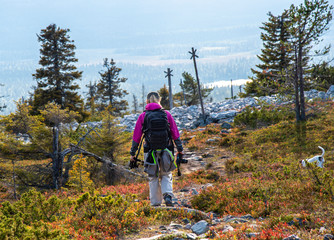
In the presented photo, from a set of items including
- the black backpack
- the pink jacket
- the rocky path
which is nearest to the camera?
the rocky path

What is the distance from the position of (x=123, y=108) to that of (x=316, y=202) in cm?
4185

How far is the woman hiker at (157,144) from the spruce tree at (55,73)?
2491 cm

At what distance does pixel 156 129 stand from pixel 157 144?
0.35m

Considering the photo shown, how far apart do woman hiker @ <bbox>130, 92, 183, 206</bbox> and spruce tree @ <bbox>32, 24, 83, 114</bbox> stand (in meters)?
24.9

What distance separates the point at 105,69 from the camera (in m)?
43.5

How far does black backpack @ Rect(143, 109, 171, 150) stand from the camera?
574 centimetres

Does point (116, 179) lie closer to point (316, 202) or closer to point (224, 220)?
point (224, 220)

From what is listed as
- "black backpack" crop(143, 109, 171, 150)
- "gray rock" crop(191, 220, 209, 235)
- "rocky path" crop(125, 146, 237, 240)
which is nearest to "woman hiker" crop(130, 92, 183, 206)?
"black backpack" crop(143, 109, 171, 150)

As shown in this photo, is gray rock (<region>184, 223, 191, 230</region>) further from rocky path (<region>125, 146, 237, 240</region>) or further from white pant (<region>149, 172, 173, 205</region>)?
white pant (<region>149, 172, 173, 205</region>)

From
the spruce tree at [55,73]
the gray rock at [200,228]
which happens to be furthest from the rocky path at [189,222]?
the spruce tree at [55,73]

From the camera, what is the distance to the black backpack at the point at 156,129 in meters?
5.74

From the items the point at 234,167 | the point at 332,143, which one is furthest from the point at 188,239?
the point at 332,143

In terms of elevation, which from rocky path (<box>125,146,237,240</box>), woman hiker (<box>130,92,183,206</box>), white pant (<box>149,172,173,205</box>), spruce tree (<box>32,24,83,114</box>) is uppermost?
spruce tree (<box>32,24,83,114</box>)

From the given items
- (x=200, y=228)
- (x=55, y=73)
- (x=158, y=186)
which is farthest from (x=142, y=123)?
(x=55, y=73)
